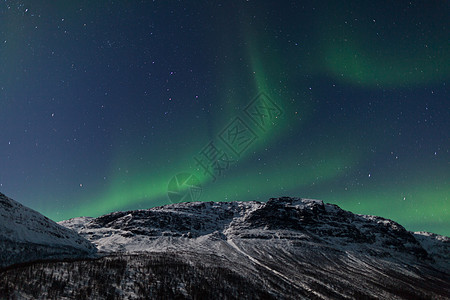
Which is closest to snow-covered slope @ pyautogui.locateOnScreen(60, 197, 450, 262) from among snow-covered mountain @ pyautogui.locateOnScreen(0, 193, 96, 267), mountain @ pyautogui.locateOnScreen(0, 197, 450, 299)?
mountain @ pyautogui.locateOnScreen(0, 197, 450, 299)

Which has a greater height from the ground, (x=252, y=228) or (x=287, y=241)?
(x=252, y=228)

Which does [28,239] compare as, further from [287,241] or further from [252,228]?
[252,228]

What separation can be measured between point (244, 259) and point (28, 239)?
41605mm

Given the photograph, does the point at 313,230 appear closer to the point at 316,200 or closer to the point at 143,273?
the point at 316,200

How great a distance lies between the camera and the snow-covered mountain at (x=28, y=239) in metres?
30.2

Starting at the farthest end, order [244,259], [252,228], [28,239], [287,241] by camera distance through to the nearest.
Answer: [252,228], [287,241], [244,259], [28,239]

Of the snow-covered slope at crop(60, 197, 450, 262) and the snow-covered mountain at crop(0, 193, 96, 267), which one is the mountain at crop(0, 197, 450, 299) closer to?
the snow-covered slope at crop(60, 197, 450, 262)

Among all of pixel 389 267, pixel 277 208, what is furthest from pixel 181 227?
pixel 389 267

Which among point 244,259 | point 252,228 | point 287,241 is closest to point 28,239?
point 244,259

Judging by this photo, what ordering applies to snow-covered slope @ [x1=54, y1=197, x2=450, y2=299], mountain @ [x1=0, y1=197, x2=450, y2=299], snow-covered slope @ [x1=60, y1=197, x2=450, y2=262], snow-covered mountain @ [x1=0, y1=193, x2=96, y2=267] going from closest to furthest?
mountain @ [x1=0, y1=197, x2=450, y2=299]
snow-covered mountain @ [x1=0, y1=193, x2=96, y2=267]
snow-covered slope @ [x1=54, y1=197, x2=450, y2=299]
snow-covered slope @ [x1=60, y1=197, x2=450, y2=262]

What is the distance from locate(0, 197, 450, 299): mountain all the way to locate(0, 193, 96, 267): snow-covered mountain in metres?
6.20

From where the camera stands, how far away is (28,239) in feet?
115

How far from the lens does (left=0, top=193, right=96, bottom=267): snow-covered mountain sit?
30.2 m

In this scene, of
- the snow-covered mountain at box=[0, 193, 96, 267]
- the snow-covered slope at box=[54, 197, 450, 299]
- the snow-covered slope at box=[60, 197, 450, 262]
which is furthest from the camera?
the snow-covered slope at box=[60, 197, 450, 262]
